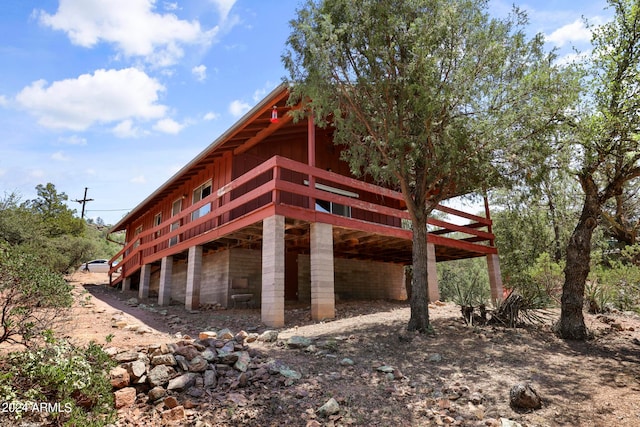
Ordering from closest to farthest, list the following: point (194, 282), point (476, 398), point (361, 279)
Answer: point (476, 398)
point (194, 282)
point (361, 279)

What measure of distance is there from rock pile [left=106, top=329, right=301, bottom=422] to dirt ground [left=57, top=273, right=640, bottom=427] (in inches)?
7.1

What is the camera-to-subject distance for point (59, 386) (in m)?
4.17

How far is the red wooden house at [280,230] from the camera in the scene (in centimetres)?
992

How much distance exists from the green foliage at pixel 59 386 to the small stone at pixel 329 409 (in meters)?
2.39

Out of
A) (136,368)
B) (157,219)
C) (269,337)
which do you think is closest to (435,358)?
(269,337)

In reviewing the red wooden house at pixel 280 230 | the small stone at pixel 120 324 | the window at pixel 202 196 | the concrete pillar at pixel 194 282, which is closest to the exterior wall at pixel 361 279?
the red wooden house at pixel 280 230

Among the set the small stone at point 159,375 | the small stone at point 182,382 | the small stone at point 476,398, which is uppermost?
the small stone at point 159,375

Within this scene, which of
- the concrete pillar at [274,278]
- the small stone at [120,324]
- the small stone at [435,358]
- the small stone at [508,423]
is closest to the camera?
the small stone at [508,423]

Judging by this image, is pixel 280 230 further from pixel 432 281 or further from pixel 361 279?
pixel 361 279

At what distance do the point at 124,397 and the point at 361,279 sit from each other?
12.6 m

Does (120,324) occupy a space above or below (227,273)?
below

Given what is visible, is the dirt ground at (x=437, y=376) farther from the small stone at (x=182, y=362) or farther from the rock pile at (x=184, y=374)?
the small stone at (x=182, y=362)

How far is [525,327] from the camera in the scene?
28.2 ft

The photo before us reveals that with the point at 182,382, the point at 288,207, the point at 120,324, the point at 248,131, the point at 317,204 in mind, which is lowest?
the point at 182,382
